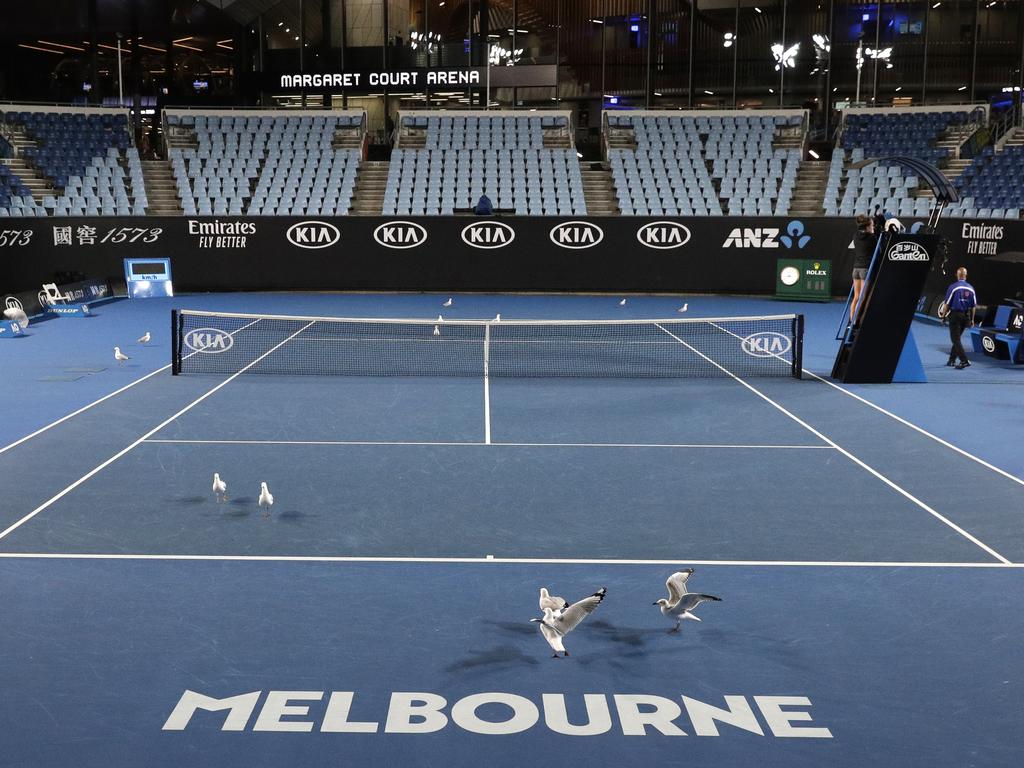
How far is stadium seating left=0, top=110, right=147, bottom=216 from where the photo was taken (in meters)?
30.4

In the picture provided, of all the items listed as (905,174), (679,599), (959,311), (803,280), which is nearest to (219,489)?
(679,599)

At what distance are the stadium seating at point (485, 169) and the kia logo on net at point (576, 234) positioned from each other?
0.89 m

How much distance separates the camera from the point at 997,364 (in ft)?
62.1

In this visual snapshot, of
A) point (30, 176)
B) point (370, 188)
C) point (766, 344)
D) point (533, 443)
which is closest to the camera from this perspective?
point (533, 443)

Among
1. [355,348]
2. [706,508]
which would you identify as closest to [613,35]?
[355,348]

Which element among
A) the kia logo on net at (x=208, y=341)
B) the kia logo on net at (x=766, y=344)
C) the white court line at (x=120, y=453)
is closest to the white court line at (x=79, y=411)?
the kia logo on net at (x=208, y=341)

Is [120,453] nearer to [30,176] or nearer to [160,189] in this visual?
[160,189]

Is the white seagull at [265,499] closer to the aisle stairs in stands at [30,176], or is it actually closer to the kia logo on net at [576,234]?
the kia logo on net at [576,234]

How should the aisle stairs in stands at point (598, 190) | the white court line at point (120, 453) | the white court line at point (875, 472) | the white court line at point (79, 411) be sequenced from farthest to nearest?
the aisle stairs in stands at point (598, 190) → the white court line at point (79, 411) → the white court line at point (120, 453) → the white court line at point (875, 472)

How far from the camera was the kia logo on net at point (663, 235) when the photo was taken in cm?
3011

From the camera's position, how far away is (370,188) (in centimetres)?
3409

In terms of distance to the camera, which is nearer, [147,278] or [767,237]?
[147,278]

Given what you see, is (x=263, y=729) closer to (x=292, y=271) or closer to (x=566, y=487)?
(x=566, y=487)

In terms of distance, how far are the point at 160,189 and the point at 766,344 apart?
21.0 metres
